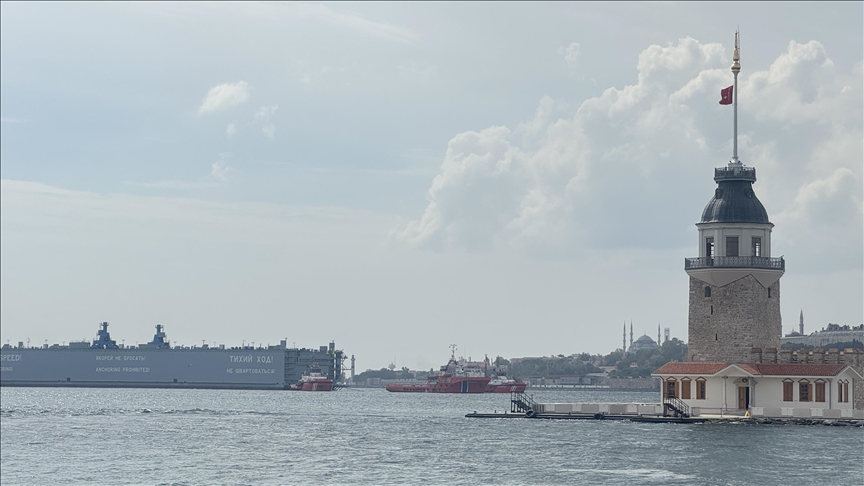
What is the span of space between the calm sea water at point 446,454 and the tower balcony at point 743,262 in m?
9.42

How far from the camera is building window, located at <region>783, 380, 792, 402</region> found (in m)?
71.9

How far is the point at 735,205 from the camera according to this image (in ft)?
245

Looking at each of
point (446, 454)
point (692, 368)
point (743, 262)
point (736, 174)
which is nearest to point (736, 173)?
point (736, 174)

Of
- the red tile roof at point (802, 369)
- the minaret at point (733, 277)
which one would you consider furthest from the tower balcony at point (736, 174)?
the red tile roof at point (802, 369)

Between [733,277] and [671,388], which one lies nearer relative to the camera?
[733,277]

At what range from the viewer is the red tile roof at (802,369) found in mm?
71062

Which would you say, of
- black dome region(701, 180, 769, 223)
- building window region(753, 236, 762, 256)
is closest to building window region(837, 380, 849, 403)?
building window region(753, 236, 762, 256)

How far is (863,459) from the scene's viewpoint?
55719mm

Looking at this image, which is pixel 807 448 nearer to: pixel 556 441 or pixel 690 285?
pixel 556 441

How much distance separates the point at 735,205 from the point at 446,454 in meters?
24.0

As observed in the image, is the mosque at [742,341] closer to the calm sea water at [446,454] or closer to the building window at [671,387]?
the building window at [671,387]

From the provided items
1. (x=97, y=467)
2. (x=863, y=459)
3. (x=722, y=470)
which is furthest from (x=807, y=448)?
(x=97, y=467)

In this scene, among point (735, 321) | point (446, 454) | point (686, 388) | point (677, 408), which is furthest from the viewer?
point (686, 388)

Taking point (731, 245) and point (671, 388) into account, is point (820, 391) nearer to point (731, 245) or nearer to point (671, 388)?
point (671, 388)
